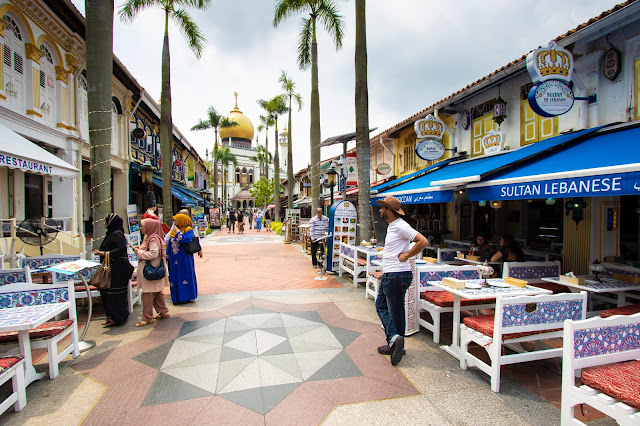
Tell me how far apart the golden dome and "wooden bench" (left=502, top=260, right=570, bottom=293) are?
50.9 meters

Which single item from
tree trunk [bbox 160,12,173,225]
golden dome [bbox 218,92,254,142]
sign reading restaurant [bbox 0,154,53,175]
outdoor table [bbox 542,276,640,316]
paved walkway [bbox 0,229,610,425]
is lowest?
paved walkway [bbox 0,229,610,425]

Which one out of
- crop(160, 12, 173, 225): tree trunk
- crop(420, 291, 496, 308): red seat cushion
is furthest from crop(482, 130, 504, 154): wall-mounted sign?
crop(160, 12, 173, 225): tree trunk

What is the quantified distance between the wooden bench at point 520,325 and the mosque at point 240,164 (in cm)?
5328

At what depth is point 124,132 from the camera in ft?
44.7

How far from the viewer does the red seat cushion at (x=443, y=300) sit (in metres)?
4.21

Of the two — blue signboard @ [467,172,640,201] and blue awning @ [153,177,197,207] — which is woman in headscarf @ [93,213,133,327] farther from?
blue awning @ [153,177,197,207]

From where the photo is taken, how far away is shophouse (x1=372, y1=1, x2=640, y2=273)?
4473mm

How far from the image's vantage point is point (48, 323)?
3.73m

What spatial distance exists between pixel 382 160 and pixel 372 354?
11661 millimetres

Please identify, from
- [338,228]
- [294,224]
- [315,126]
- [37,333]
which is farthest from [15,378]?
[294,224]

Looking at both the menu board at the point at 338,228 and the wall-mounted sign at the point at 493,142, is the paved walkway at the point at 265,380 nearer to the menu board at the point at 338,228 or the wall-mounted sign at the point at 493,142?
the menu board at the point at 338,228

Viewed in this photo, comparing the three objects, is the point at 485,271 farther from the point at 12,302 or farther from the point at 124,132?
the point at 124,132

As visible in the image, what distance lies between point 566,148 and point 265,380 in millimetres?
5921

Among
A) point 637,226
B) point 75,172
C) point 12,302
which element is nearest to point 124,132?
point 75,172
